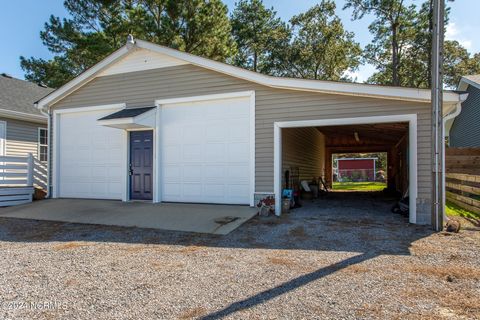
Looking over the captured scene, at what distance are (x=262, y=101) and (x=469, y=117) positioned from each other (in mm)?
13898

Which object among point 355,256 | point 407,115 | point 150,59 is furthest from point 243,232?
point 150,59

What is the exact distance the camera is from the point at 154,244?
5055mm

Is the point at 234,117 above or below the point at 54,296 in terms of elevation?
above

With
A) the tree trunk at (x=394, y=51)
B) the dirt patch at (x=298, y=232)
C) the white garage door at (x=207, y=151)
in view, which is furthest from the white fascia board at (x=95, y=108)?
the tree trunk at (x=394, y=51)

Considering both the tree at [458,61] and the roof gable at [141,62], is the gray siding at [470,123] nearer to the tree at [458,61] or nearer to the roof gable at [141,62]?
the tree at [458,61]

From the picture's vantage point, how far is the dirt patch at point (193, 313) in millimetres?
2641

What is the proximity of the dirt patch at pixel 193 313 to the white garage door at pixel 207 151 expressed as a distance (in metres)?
5.13

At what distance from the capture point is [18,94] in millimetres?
13055

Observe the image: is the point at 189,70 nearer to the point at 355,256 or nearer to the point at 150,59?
the point at 150,59

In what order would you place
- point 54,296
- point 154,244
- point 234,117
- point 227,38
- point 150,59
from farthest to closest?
1. point 227,38
2. point 150,59
3. point 234,117
4. point 154,244
5. point 54,296

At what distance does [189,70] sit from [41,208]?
5245 millimetres

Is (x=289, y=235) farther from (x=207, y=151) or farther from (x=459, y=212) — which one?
(x=459, y=212)

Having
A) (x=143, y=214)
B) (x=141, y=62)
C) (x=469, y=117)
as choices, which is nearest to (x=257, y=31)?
(x=469, y=117)

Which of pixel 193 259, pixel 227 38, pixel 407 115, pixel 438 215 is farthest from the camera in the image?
pixel 227 38
